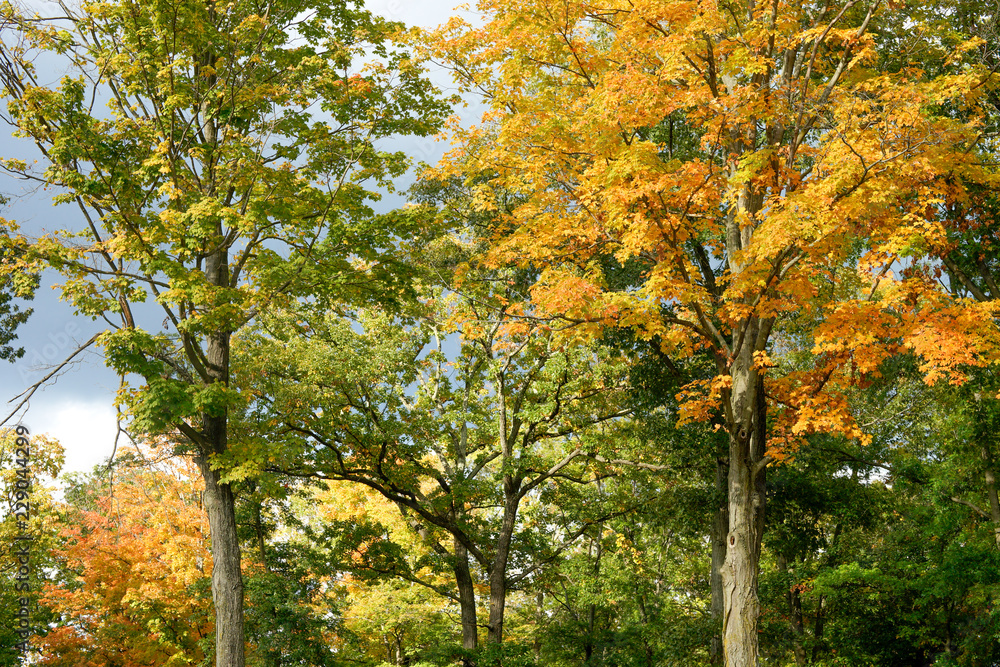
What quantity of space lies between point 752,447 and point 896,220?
3.28 metres

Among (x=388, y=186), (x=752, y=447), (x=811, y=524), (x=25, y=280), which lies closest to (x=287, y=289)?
(x=388, y=186)

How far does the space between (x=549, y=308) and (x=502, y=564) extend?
7.79 m

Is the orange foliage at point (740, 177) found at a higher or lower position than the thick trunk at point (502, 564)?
higher

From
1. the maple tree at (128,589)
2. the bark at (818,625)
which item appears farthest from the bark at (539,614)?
the maple tree at (128,589)

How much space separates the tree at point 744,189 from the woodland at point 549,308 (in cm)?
6

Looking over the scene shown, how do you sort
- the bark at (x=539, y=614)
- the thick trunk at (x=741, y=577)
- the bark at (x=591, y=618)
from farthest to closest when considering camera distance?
the bark at (x=539, y=614) → the bark at (x=591, y=618) → the thick trunk at (x=741, y=577)

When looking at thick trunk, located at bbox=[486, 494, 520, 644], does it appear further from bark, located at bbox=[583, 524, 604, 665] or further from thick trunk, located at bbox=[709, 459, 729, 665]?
thick trunk, located at bbox=[709, 459, 729, 665]

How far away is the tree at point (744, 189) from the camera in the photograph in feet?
27.2

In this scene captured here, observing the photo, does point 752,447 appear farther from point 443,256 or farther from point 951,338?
point 443,256

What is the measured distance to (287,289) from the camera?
11305 millimetres

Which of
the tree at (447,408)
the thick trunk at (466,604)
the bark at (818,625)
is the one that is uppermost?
the tree at (447,408)

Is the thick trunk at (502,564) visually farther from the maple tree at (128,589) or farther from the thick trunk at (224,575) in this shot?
the maple tree at (128,589)

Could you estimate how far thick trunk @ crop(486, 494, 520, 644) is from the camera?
14.9 meters

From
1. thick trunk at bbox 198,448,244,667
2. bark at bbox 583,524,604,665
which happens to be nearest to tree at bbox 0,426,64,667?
thick trunk at bbox 198,448,244,667
